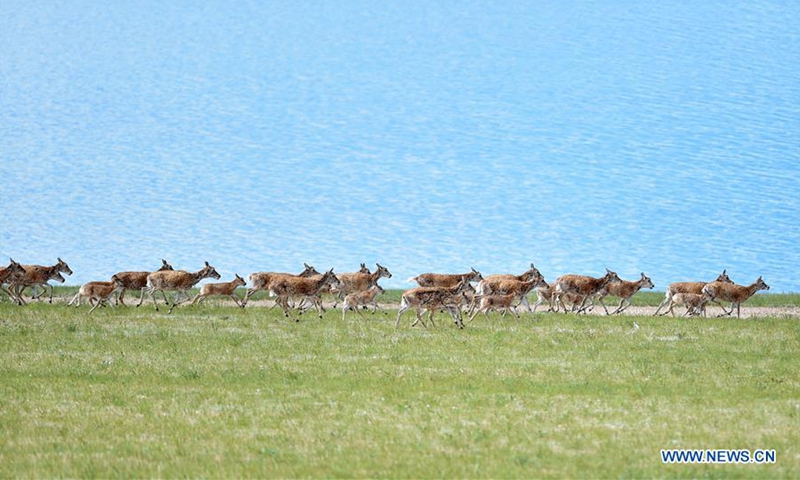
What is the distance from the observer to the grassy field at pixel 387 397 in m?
15.5

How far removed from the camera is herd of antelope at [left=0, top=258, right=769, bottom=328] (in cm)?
3238

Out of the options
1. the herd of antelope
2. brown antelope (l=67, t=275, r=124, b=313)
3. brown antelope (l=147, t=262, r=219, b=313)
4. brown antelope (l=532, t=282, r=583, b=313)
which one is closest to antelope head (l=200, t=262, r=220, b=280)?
the herd of antelope

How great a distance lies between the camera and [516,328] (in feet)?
94.6

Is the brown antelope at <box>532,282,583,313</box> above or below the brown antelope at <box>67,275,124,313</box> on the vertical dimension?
above

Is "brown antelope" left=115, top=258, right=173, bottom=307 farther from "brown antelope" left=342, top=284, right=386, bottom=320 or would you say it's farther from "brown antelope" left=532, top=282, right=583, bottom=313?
"brown antelope" left=532, top=282, right=583, bottom=313

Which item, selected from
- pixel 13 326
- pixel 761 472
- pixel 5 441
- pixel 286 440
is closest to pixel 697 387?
pixel 761 472

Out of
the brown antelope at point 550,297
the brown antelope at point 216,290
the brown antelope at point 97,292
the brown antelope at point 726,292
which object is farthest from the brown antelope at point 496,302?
the brown antelope at point 97,292

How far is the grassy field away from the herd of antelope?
7.75 feet

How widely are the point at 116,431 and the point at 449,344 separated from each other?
9916 millimetres

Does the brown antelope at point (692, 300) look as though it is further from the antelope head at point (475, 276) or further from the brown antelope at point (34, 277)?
the brown antelope at point (34, 277)

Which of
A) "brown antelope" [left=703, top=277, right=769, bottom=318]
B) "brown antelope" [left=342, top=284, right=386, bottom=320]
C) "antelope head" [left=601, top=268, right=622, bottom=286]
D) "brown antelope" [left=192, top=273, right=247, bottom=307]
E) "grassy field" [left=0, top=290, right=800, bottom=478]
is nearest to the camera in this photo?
"grassy field" [left=0, top=290, right=800, bottom=478]

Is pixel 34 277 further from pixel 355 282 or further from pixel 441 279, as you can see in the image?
pixel 441 279

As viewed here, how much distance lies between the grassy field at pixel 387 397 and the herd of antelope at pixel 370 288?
2.36m

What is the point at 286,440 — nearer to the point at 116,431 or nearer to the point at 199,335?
the point at 116,431
